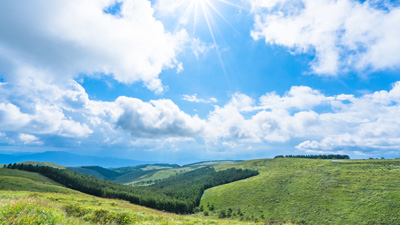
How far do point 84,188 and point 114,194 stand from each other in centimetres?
2563

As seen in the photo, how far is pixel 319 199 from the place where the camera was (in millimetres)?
84812

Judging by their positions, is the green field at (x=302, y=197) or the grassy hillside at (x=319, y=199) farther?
the grassy hillside at (x=319, y=199)

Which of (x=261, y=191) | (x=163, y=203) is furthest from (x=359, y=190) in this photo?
(x=163, y=203)

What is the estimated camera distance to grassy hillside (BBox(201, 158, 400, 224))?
224 ft

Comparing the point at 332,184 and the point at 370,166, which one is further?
the point at 370,166

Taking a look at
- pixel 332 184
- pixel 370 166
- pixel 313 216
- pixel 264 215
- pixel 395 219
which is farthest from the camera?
pixel 370 166

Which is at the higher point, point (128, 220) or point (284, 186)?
point (128, 220)

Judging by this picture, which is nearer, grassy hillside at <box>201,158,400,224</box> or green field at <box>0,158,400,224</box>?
green field at <box>0,158,400,224</box>

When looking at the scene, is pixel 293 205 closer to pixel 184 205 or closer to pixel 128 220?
pixel 184 205

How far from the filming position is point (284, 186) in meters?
109

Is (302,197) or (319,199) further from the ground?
(319,199)

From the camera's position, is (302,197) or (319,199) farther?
(302,197)

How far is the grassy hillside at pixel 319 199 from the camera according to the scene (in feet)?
224

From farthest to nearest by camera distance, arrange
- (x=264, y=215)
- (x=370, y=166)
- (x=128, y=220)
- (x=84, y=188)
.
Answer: (x=84, y=188) < (x=370, y=166) < (x=264, y=215) < (x=128, y=220)
